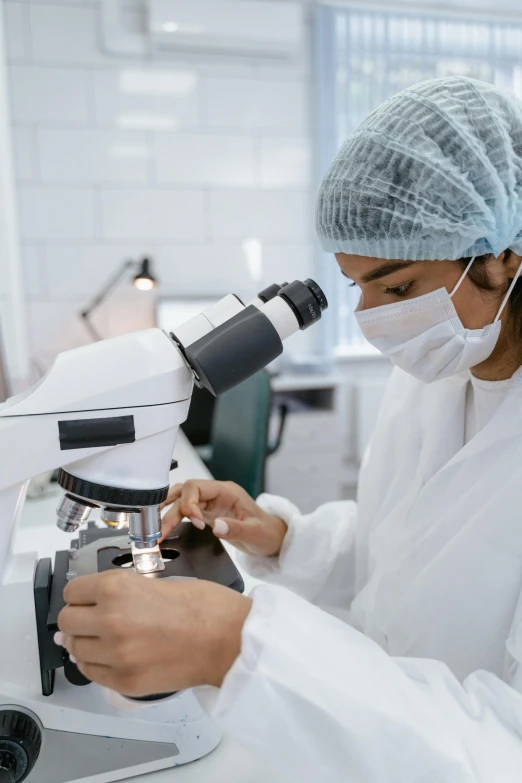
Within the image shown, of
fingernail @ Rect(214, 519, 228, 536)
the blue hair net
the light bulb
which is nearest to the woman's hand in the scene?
fingernail @ Rect(214, 519, 228, 536)

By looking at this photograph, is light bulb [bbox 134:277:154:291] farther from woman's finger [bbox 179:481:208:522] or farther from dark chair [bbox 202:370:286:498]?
woman's finger [bbox 179:481:208:522]

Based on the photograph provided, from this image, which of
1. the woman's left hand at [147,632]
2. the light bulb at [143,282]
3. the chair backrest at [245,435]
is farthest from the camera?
the light bulb at [143,282]

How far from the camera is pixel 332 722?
19.3 inches

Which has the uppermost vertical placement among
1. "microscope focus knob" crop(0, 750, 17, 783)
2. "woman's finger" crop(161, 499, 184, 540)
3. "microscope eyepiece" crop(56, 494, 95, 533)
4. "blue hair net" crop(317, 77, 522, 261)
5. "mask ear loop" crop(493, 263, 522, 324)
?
"blue hair net" crop(317, 77, 522, 261)

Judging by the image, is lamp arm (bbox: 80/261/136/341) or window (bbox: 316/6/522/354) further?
window (bbox: 316/6/522/354)

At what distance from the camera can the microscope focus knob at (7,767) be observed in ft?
1.88

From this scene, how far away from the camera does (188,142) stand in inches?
116

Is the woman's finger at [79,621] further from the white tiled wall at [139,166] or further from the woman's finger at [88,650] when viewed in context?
the white tiled wall at [139,166]

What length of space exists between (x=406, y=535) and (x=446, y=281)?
35 centimetres

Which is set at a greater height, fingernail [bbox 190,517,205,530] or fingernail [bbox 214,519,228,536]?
fingernail [bbox 190,517,205,530]

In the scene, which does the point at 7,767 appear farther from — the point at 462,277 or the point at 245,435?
the point at 245,435

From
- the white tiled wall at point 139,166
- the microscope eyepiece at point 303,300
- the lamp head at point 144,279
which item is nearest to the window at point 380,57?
the white tiled wall at point 139,166

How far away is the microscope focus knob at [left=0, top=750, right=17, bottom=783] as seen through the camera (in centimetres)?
57

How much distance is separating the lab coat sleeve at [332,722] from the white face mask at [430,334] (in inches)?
16.7
